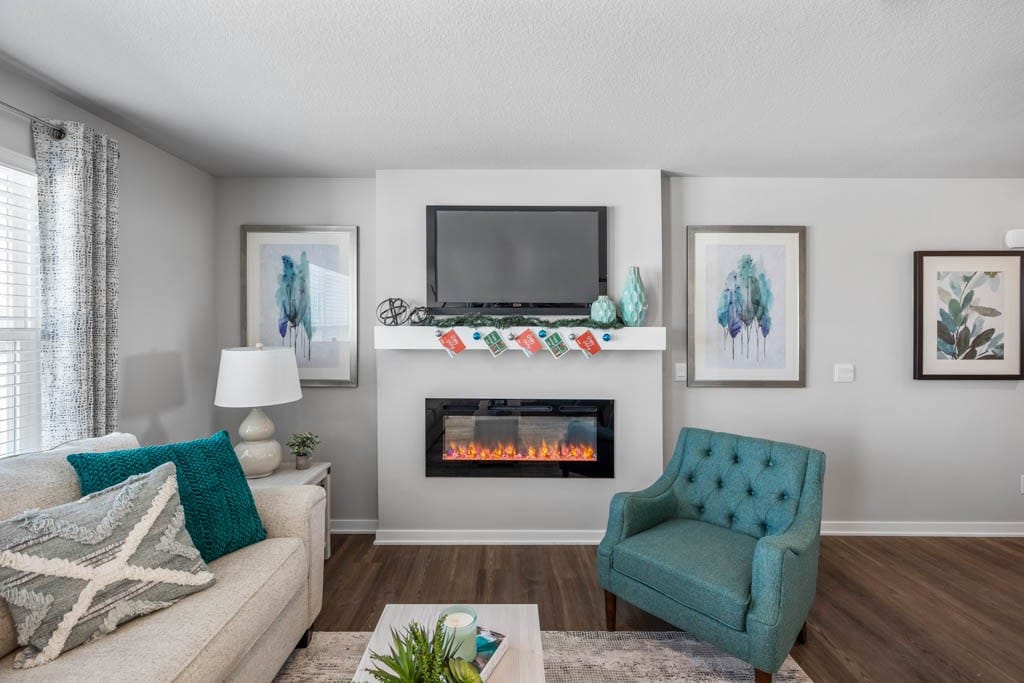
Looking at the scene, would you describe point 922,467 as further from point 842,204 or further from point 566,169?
point 566,169

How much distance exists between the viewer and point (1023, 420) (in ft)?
10.2

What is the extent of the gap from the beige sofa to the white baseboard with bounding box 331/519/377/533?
3.88 ft

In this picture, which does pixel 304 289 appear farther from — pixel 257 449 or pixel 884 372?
pixel 884 372

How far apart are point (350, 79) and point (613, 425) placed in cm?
233

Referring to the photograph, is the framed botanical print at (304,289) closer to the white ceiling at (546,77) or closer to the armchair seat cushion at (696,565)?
the white ceiling at (546,77)

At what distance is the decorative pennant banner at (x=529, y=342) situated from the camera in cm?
282

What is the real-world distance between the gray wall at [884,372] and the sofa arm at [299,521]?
7.97ft

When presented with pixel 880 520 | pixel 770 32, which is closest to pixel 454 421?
pixel 770 32

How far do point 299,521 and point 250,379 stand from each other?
2.91ft

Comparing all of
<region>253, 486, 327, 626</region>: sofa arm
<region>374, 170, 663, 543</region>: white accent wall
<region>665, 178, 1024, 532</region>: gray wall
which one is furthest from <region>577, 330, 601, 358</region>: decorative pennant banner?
<region>253, 486, 327, 626</region>: sofa arm

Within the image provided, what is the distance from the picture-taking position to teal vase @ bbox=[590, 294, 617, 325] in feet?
9.28

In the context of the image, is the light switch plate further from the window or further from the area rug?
the window

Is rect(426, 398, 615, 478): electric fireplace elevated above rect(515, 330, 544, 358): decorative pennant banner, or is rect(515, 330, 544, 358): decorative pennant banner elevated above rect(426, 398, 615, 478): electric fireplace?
rect(515, 330, 544, 358): decorative pennant banner

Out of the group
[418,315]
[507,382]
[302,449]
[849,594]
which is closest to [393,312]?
[418,315]
